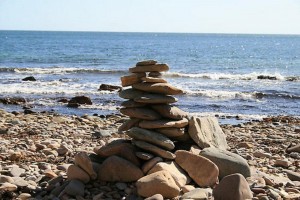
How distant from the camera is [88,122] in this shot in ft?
53.0

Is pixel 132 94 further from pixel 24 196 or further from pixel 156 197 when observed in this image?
pixel 24 196

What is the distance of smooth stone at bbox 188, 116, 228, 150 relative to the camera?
895 centimetres

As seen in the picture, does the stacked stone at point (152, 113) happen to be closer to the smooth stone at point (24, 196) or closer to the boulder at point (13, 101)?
the smooth stone at point (24, 196)

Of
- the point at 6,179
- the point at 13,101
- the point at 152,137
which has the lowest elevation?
the point at 13,101

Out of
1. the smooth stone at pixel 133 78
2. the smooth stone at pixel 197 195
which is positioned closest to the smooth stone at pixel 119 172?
the smooth stone at pixel 197 195

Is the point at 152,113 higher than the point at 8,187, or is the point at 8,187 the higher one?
the point at 152,113

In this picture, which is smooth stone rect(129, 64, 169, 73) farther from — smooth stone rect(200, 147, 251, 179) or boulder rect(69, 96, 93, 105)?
boulder rect(69, 96, 93, 105)

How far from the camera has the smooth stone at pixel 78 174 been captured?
788cm

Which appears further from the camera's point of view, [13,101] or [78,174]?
[13,101]

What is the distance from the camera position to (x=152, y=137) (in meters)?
8.35

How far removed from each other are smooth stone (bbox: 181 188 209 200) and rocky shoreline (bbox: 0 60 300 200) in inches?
0.7

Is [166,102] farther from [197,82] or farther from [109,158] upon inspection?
[197,82]

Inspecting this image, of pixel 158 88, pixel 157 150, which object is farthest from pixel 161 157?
pixel 158 88

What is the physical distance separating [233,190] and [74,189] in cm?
248
